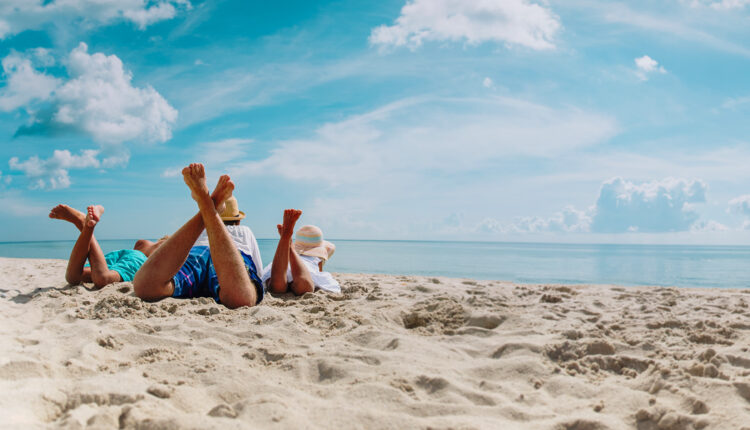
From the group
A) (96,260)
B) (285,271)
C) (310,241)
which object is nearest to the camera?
(285,271)

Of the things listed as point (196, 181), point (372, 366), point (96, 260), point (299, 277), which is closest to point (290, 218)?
point (299, 277)

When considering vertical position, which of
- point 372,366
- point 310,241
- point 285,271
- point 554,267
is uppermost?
point 310,241

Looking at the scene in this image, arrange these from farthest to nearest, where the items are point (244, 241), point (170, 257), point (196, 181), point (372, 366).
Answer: point (244, 241) → point (170, 257) → point (196, 181) → point (372, 366)

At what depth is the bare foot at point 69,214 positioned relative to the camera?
4.44 metres

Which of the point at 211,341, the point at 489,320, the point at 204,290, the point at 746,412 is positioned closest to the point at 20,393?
the point at 211,341

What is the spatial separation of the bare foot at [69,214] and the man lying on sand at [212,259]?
4.56ft

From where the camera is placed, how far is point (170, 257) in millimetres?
3406

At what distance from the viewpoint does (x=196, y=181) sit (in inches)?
130

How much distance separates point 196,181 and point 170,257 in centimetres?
62

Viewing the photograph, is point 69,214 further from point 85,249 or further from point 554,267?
point 554,267

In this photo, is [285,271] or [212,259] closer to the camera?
[212,259]

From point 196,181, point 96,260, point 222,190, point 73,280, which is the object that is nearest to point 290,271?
point 222,190

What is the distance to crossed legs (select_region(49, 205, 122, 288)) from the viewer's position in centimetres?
438

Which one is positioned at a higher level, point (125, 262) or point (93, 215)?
point (93, 215)
